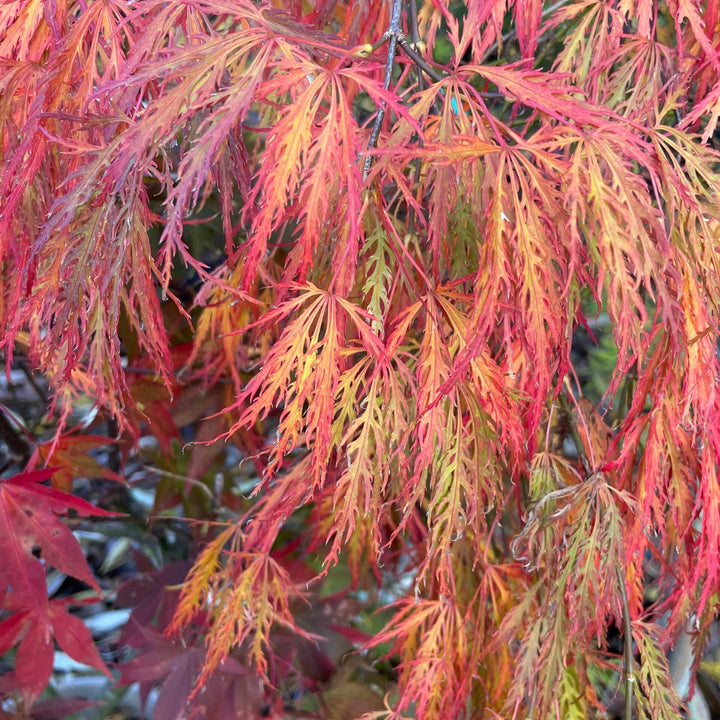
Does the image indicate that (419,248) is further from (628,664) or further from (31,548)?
(31,548)

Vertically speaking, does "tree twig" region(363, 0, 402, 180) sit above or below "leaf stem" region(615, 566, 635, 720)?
above

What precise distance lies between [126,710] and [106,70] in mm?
1201

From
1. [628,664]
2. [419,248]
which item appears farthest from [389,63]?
[628,664]

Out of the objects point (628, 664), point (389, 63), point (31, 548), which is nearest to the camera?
point (389, 63)

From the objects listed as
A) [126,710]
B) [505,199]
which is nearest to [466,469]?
[505,199]

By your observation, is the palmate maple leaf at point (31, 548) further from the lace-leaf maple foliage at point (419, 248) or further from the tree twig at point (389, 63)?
the tree twig at point (389, 63)

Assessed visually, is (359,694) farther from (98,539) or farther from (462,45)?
(98,539)

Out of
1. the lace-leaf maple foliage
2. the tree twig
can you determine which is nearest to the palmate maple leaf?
the lace-leaf maple foliage

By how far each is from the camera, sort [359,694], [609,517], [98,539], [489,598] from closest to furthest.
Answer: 1. [609,517]
2. [489,598]
3. [359,694]
4. [98,539]

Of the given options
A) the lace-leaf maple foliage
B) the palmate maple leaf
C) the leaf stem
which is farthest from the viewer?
the palmate maple leaf

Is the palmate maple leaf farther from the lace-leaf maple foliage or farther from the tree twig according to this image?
the tree twig

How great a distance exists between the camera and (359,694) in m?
1.03

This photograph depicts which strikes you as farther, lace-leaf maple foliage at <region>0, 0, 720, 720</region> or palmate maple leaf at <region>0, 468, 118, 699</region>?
palmate maple leaf at <region>0, 468, 118, 699</region>

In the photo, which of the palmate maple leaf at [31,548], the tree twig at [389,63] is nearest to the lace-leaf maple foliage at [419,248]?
the tree twig at [389,63]
